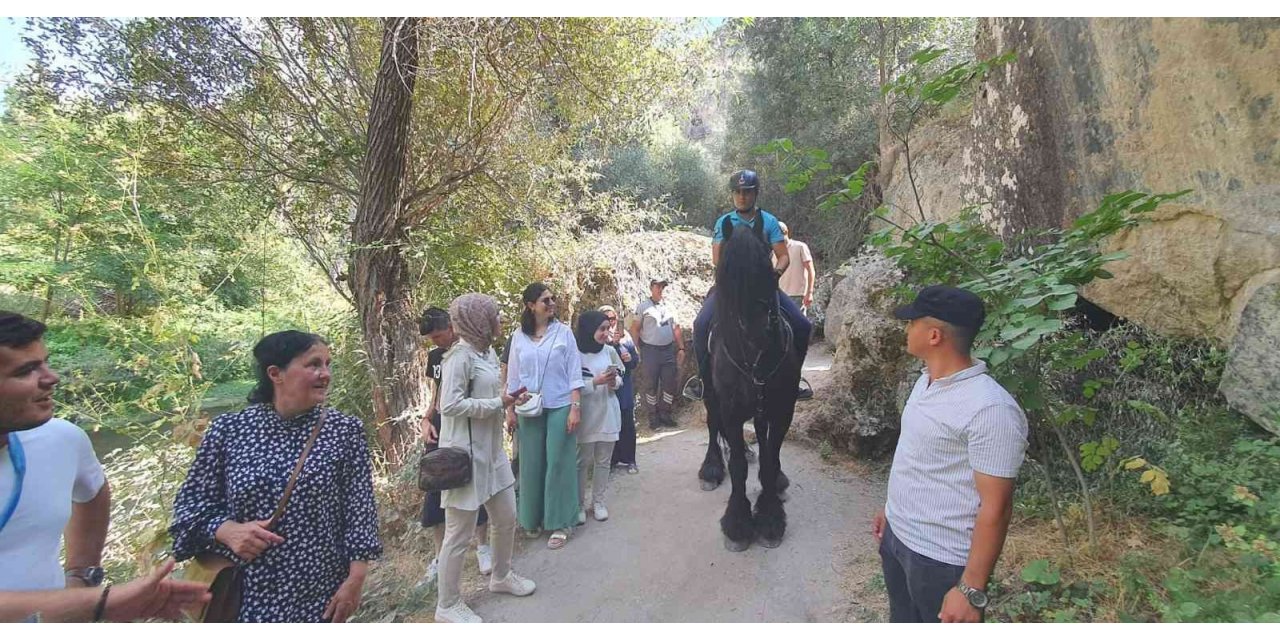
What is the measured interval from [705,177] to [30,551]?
14320mm

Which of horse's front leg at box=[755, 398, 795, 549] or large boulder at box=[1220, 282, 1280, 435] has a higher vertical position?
large boulder at box=[1220, 282, 1280, 435]

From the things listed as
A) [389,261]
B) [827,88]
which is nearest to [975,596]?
[389,261]

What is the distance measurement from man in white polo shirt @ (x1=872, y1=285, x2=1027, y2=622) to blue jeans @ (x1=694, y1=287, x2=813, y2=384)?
199 centimetres

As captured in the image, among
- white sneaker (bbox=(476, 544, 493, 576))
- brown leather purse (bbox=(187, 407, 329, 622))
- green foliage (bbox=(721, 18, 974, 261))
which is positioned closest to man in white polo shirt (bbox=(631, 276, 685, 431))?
white sneaker (bbox=(476, 544, 493, 576))

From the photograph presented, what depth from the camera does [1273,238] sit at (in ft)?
9.24

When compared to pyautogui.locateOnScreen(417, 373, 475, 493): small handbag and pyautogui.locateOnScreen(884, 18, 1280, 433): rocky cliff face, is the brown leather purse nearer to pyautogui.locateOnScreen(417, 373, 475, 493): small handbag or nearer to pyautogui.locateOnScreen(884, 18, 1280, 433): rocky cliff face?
pyautogui.locateOnScreen(417, 373, 475, 493): small handbag

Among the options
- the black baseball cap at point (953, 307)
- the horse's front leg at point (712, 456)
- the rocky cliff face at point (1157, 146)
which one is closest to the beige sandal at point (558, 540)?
the horse's front leg at point (712, 456)

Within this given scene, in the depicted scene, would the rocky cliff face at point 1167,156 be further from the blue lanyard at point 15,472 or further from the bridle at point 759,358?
the blue lanyard at point 15,472

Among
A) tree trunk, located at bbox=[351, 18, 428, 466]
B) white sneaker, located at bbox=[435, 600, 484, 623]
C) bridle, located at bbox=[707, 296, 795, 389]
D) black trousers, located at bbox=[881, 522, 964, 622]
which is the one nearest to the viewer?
black trousers, located at bbox=[881, 522, 964, 622]

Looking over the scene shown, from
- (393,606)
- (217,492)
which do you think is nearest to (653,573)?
(393,606)

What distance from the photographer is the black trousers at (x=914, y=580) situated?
5.11 feet

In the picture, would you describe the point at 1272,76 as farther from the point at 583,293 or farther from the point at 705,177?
the point at 705,177

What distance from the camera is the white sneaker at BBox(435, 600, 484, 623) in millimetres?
2727

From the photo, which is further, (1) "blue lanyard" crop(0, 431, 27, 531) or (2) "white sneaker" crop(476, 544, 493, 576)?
(2) "white sneaker" crop(476, 544, 493, 576)
